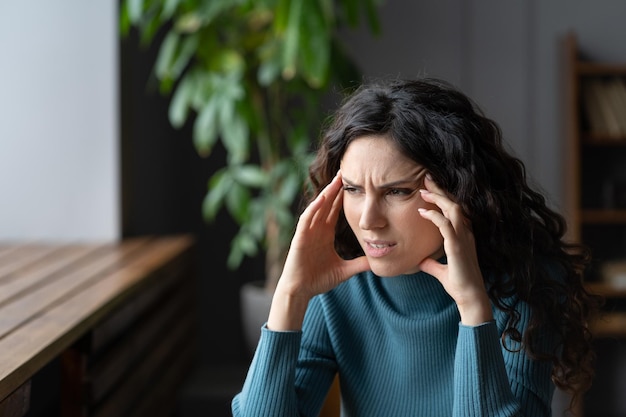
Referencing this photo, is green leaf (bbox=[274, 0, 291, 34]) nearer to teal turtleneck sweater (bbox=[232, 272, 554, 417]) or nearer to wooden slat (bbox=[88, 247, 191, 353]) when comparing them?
wooden slat (bbox=[88, 247, 191, 353])

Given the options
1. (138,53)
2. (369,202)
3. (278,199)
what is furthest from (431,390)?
(138,53)

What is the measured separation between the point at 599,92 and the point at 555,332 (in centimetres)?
263

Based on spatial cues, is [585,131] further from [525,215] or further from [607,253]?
[525,215]

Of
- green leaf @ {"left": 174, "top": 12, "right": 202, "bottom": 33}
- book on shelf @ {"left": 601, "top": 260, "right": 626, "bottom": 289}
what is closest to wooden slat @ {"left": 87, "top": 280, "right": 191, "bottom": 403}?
green leaf @ {"left": 174, "top": 12, "right": 202, "bottom": 33}

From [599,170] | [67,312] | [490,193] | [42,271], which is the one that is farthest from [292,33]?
[599,170]

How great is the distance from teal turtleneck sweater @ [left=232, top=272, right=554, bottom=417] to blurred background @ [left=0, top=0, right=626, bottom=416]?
1.30 meters

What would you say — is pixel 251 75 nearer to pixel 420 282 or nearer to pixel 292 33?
pixel 292 33

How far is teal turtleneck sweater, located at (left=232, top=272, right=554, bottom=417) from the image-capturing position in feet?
4.00

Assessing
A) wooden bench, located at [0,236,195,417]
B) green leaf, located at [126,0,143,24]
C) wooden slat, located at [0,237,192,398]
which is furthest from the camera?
green leaf, located at [126,0,143,24]

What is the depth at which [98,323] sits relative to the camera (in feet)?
6.26

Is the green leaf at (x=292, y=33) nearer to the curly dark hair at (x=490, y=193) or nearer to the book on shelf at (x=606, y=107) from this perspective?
the curly dark hair at (x=490, y=193)

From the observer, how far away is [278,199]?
309cm

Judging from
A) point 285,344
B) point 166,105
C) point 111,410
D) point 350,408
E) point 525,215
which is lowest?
point 111,410

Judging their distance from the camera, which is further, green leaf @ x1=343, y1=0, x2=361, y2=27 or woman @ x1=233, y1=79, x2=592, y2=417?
green leaf @ x1=343, y1=0, x2=361, y2=27
